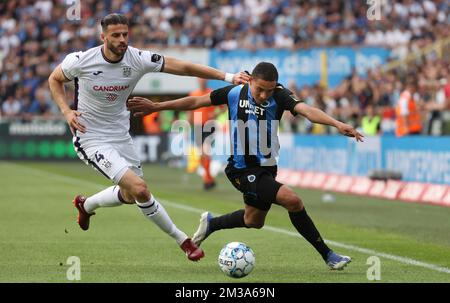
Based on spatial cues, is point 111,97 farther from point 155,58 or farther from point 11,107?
point 11,107

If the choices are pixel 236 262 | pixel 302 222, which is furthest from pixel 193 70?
pixel 236 262

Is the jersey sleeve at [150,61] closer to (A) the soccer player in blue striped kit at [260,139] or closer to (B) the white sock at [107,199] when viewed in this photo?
(A) the soccer player in blue striped kit at [260,139]

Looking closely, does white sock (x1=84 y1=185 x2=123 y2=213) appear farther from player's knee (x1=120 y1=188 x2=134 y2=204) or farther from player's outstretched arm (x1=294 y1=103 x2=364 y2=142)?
player's outstretched arm (x1=294 y1=103 x2=364 y2=142)

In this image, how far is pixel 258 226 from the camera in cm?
1067

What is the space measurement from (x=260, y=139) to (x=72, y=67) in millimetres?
1958

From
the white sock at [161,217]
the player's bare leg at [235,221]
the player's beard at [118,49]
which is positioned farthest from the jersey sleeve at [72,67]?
the player's bare leg at [235,221]

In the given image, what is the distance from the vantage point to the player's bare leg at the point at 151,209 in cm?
1023

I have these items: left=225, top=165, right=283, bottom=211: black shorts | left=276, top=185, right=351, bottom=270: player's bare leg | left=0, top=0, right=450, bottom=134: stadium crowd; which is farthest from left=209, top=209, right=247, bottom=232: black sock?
left=0, top=0, right=450, bottom=134: stadium crowd

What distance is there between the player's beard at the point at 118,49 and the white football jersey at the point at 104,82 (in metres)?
0.12

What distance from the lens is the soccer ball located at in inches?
369
